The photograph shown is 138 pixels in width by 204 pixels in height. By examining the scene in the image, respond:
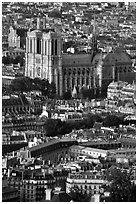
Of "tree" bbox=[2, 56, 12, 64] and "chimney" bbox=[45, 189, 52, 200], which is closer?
"chimney" bbox=[45, 189, 52, 200]

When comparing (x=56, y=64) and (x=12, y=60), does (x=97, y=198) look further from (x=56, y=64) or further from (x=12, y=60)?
Result: (x=12, y=60)

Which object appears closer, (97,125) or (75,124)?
(97,125)

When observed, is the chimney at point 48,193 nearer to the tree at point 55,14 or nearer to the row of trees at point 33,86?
the row of trees at point 33,86

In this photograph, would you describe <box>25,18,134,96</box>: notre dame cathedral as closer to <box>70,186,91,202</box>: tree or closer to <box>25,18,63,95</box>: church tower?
<box>25,18,63,95</box>: church tower

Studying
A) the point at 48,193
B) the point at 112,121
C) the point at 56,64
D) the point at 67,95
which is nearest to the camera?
the point at 48,193

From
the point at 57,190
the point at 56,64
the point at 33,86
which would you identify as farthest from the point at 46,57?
the point at 57,190

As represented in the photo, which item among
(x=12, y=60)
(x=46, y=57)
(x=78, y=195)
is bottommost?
(x=12, y=60)

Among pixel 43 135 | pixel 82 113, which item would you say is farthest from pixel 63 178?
pixel 82 113

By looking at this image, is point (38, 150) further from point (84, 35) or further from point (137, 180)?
point (84, 35)

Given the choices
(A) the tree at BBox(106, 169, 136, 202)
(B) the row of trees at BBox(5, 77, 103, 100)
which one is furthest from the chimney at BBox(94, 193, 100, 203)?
(B) the row of trees at BBox(5, 77, 103, 100)
